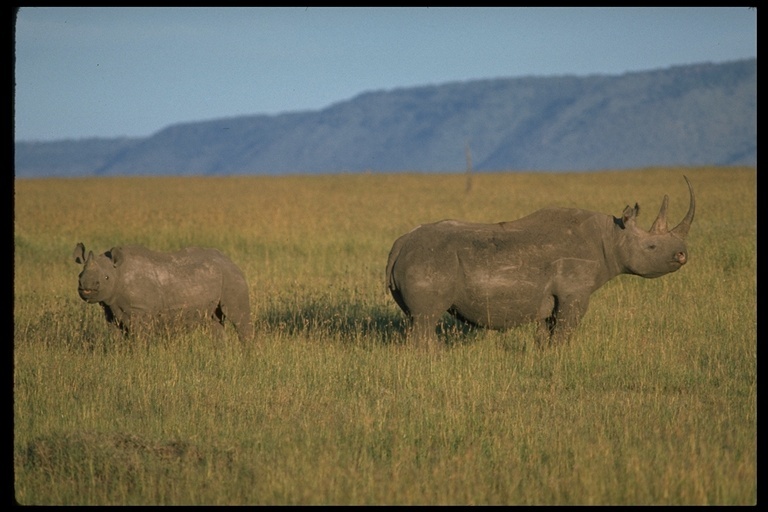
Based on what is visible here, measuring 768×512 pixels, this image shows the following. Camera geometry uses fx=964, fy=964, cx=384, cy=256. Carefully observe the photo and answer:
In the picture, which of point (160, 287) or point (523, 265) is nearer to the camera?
point (523, 265)

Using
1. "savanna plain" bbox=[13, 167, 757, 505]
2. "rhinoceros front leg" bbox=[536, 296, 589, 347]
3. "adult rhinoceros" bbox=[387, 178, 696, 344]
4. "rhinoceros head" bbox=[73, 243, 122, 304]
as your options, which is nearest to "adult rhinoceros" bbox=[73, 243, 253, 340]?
"rhinoceros head" bbox=[73, 243, 122, 304]

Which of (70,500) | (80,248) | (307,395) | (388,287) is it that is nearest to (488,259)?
(388,287)

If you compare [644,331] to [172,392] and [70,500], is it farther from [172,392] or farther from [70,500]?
[70,500]

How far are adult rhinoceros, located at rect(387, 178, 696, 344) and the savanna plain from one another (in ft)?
1.44

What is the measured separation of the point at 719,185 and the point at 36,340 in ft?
99.9

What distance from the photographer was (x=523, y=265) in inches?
400

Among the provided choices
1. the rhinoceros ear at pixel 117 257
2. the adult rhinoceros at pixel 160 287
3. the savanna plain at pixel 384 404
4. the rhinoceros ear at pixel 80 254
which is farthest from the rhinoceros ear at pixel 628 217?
the rhinoceros ear at pixel 80 254

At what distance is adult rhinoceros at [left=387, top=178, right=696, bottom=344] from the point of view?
10.1 m

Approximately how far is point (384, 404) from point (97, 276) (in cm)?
353

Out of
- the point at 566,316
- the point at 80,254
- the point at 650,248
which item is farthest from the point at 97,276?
the point at 650,248

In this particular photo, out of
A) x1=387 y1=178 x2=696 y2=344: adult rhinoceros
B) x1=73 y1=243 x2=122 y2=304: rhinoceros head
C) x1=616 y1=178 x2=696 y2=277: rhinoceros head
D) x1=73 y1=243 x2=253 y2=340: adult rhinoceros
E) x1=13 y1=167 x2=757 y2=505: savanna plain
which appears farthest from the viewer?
x1=616 y1=178 x2=696 y2=277: rhinoceros head

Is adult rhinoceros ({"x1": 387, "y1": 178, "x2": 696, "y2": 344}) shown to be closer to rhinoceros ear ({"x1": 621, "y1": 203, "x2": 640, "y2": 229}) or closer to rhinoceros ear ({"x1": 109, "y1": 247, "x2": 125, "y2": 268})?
rhinoceros ear ({"x1": 621, "y1": 203, "x2": 640, "y2": 229})

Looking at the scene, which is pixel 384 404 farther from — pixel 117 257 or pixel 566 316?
pixel 117 257

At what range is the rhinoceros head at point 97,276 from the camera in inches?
394
